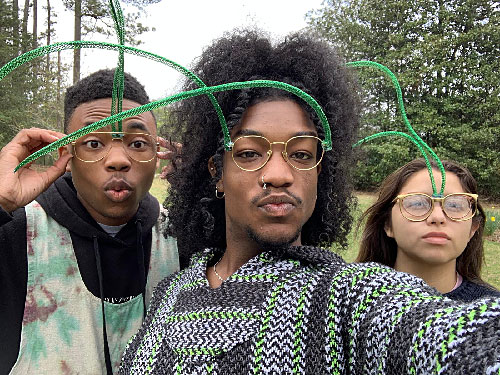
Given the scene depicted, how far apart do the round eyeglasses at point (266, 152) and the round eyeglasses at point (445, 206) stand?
3.25 feet

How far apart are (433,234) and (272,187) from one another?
118cm

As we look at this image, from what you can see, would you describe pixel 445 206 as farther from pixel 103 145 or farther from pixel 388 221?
pixel 103 145

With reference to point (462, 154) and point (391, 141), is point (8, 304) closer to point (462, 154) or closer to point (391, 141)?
point (391, 141)

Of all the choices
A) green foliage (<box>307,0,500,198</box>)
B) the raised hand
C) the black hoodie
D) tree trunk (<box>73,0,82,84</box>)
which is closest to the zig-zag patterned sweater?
the black hoodie

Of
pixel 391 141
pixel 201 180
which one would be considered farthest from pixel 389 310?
pixel 391 141

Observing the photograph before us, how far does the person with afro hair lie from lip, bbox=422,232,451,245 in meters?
0.44

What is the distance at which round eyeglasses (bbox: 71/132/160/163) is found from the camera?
193 cm

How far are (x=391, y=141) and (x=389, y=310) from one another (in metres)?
16.2

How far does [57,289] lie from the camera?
1.93m

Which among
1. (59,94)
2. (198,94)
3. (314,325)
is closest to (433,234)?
(314,325)

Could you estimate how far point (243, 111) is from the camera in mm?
1646

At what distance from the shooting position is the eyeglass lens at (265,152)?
153 centimetres

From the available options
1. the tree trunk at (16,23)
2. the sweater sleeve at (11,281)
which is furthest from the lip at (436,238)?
the tree trunk at (16,23)

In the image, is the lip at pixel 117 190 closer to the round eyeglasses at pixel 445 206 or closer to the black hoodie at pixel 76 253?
the black hoodie at pixel 76 253
